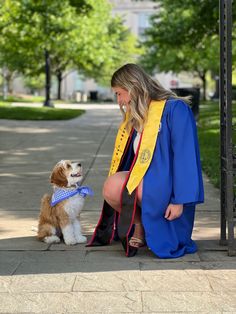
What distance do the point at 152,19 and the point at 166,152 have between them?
120 ft

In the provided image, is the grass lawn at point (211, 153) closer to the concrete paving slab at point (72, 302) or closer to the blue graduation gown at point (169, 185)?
the blue graduation gown at point (169, 185)

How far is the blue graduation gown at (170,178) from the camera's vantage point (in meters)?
5.23

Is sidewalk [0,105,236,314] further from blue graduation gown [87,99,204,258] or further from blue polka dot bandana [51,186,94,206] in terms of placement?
blue polka dot bandana [51,186,94,206]

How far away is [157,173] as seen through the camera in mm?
5301

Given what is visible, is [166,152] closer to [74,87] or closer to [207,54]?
[207,54]

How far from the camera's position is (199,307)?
4.07 meters

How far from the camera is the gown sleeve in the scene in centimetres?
521

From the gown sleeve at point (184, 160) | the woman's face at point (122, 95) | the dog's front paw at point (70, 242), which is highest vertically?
the woman's face at point (122, 95)

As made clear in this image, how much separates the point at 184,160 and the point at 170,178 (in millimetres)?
191

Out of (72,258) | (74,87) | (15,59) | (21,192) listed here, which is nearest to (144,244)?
(72,258)

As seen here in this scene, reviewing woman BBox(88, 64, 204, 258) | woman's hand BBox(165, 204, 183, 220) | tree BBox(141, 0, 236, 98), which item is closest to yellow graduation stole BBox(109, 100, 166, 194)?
woman BBox(88, 64, 204, 258)

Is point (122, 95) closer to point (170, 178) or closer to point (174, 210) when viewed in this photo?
point (170, 178)

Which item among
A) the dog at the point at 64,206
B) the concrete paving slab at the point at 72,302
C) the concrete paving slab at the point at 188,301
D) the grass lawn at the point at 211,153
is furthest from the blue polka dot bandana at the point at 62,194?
the grass lawn at the point at 211,153

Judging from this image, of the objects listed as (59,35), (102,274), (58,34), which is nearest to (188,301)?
(102,274)
